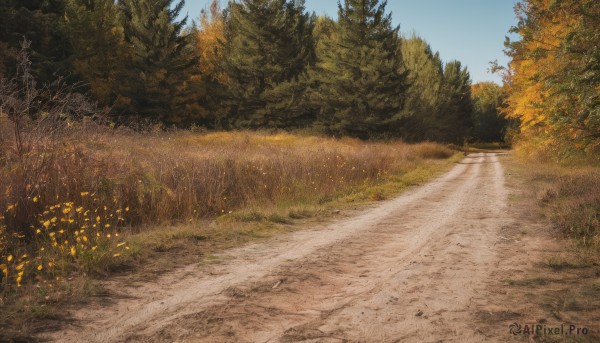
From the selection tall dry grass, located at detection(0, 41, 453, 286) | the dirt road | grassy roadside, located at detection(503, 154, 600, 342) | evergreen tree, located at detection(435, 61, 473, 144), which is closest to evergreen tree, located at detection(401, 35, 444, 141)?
evergreen tree, located at detection(435, 61, 473, 144)

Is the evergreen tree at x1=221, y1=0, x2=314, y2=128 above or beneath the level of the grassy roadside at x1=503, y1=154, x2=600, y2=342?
above

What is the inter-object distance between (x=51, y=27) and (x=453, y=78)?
157ft

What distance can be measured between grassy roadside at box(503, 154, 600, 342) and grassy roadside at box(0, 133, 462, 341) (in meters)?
3.69

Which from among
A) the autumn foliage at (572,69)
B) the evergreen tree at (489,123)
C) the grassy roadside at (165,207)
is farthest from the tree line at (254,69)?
the evergreen tree at (489,123)

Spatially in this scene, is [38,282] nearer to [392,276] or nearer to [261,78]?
[392,276]

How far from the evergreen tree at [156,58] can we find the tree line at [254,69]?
84 mm

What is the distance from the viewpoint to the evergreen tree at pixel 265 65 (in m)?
33.8

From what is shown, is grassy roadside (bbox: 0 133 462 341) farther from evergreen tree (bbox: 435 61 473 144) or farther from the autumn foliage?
evergreen tree (bbox: 435 61 473 144)

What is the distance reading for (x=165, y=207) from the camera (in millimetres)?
7551

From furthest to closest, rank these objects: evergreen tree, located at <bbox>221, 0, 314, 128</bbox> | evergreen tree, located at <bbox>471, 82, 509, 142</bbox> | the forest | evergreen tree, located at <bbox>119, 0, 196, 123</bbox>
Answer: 1. evergreen tree, located at <bbox>471, 82, 509, 142</bbox>
2. evergreen tree, located at <bbox>221, 0, 314, 128</bbox>
3. evergreen tree, located at <bbox>119, 0, 196, 123</bbox>
4. the forest

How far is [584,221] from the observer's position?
6.14 m

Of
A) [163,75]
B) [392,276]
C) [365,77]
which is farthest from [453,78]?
[392,276]

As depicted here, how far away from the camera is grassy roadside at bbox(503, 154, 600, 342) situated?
327cm

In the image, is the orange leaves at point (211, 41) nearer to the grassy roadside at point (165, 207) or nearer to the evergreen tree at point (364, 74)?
the evergreen tree at point (364, 74)
